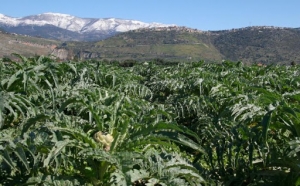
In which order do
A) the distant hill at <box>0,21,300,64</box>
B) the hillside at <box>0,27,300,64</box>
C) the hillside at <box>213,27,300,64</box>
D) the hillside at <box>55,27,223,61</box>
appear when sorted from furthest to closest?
the hillside at <box>55,27,223,61</box>, the hillside at <box>0,27,300,64</box>, the distant hill at <box>0,21,300,64</box>, the hillside at <box>213,27,300,64</box>

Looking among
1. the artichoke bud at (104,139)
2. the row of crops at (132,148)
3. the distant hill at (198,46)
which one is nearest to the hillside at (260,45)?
the distant hill at (198,46)

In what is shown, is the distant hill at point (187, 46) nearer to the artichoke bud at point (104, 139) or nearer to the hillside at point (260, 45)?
the hillside at point (260, 45)

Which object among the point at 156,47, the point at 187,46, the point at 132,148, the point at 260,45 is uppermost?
the point at 132,148

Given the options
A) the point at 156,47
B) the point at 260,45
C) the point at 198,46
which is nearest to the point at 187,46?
the point at 198,46

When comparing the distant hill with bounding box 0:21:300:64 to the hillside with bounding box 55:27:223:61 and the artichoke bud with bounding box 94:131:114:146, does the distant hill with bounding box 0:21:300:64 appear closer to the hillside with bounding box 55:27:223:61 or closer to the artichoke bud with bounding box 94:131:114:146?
the hillside with bounding box 55:27:223:61

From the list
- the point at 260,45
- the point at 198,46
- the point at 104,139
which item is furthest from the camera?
the point at 198,46

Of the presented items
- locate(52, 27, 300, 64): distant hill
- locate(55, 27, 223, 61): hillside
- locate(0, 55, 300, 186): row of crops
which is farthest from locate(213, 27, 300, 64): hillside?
locate(0, 55, 300, 186): row of crops

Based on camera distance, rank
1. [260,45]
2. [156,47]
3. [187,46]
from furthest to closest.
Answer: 1. [156,47]
2. [187,46]
3. [260,45]

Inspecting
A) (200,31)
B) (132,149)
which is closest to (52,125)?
(132,149)

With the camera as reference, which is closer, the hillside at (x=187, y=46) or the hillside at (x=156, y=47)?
the hillside at (x=187, y=46)

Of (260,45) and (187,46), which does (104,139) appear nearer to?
(260,45)

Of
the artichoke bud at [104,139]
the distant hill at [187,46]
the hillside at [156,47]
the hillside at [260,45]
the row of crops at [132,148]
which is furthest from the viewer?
the hillside at [156,47]

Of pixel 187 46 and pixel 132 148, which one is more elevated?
pixel 132 148

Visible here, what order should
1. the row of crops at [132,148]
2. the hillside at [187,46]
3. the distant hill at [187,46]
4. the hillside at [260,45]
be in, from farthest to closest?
the hillside at [187,46] < the distant hill at [187,46] < the hillside at [260,45] < the row of crops at [132,148]
